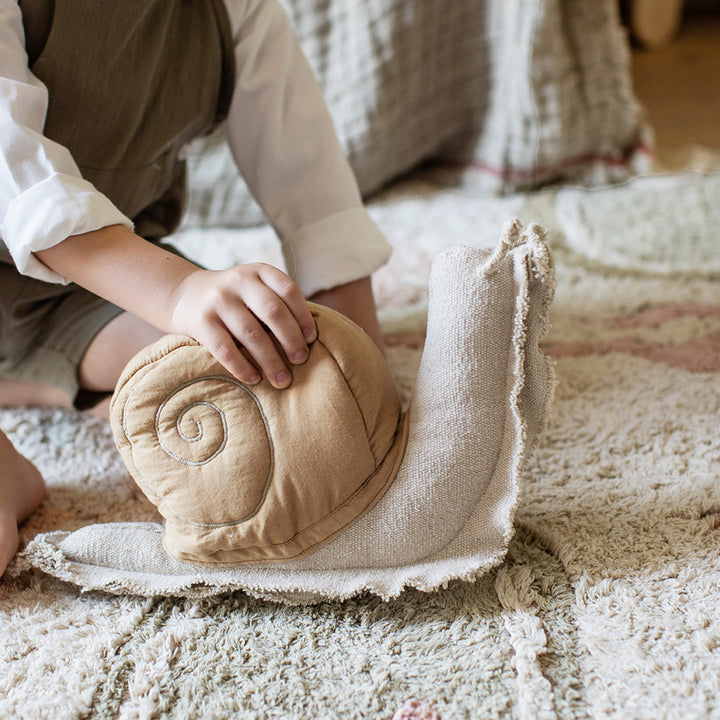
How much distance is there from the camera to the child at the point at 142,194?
48 cm

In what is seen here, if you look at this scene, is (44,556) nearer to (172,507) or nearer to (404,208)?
(172,507)

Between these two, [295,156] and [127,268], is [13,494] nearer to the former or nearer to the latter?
[127,268]

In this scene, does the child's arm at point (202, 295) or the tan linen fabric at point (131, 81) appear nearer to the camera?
the child's arm at point (202, 295)

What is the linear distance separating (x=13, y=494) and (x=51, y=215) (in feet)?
0.67

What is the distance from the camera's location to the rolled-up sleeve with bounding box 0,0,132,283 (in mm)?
480

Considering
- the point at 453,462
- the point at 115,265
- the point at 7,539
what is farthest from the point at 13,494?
the point at 453,462

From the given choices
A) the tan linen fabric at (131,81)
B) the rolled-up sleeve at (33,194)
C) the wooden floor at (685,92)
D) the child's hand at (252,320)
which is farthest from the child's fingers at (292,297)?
the wooden floor at (685,92)

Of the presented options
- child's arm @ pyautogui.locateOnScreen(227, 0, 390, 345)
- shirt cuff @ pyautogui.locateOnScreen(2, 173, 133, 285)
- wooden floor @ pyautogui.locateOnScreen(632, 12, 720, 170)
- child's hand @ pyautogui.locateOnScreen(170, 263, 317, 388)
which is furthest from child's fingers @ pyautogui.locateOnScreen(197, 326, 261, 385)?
wooden floor @ pyautogui.locateOnScreen(632, 12, 720, 170)

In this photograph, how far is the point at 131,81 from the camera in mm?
621

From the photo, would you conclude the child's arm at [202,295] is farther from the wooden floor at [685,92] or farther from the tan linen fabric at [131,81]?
the wooden floor at [685,92]

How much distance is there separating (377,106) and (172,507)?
73cm

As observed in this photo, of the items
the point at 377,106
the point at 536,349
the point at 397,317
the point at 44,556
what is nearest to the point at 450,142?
the point at 377,106

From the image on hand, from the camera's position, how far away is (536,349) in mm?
463

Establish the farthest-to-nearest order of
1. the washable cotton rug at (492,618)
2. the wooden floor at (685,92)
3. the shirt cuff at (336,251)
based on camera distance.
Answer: the wooden floor at (685,92) < the shirt cuff at (336,251) < the washable cotton rug at (492,618)
